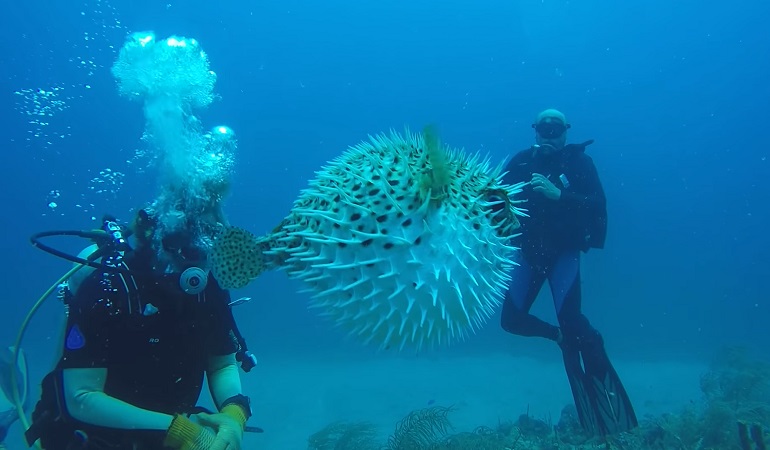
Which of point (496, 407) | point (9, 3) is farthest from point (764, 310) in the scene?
point (9, 3)

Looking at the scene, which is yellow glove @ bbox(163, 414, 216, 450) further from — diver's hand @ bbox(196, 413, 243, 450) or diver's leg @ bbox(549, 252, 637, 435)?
Answer: diver's leg @ bbox(549, 252, 637, 435)

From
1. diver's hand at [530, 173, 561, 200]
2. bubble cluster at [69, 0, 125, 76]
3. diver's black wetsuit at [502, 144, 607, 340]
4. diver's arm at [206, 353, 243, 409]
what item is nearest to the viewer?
diver's arm at [206, 353, 243, 409]

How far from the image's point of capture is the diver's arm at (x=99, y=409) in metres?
2.21

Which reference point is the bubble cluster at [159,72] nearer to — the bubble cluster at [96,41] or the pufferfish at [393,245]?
the pufferfish at [393,245]

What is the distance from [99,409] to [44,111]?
6377cm

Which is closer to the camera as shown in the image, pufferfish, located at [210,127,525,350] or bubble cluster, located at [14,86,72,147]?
pufferfish, located at [210,127,525,350]

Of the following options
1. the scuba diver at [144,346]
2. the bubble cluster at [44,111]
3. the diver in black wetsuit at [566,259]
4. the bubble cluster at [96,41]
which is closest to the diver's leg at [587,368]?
the diver in black wetsuit at [566,259]

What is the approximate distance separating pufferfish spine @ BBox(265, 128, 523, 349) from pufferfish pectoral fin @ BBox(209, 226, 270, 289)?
0.06 m

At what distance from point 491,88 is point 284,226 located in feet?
186

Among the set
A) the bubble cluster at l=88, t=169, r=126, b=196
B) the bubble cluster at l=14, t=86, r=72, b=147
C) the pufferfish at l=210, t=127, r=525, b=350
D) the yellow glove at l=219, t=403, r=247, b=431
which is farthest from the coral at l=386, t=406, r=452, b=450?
the bubble cluster at l=14, t=86, r=72, b=147

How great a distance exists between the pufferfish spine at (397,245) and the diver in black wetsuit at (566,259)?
3.64 m

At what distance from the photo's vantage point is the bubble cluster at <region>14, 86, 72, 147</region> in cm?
4878

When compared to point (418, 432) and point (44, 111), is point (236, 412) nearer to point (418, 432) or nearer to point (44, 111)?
point (418, 432)

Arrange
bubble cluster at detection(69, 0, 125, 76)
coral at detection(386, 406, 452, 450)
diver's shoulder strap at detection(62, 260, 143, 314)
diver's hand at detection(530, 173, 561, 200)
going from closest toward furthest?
diver's shoulder strap at detection(62, 260, 143, 314), diver's hand at detection(530, 173, 561, 200), coral at detection(386, 406, 452, 450), bubble cluster at detection(69, 0, 125, 76)
